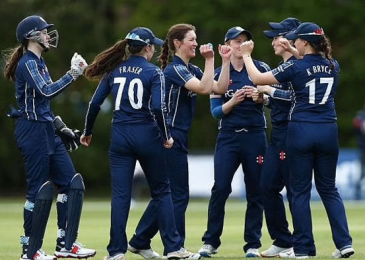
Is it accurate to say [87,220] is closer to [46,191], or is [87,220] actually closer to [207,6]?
[46,191]

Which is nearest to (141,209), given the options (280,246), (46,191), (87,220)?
(87,220)

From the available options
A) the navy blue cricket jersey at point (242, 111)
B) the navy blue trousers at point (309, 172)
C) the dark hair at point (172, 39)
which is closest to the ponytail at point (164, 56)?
the dark hair at point (172, 39)

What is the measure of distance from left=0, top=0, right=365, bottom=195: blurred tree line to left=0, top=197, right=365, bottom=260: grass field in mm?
7791

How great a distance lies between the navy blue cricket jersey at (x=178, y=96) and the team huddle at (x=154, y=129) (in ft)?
0.04

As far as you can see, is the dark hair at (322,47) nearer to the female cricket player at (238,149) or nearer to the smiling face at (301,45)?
the smiling face at (301,45)

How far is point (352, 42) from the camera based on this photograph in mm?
32000

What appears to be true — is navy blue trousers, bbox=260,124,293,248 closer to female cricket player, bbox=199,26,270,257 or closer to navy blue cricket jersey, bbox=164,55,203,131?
female cricket player, bbox=199,26,270,257

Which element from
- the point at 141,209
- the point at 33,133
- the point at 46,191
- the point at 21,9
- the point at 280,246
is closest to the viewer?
the point at 46,191

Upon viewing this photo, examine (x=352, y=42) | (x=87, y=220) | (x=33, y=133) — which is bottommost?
(x=87, y=220)

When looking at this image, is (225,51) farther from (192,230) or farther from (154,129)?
(192,230)

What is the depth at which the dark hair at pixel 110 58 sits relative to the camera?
10.8 m

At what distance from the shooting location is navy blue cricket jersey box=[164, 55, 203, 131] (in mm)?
11367

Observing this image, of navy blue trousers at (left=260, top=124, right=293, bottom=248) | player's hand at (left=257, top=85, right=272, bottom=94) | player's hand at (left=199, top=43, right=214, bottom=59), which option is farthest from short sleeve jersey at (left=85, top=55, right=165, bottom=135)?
navy blue trousers at (left=260, top=124, right=293, bottom=248)

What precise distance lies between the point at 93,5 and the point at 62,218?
22.6m
